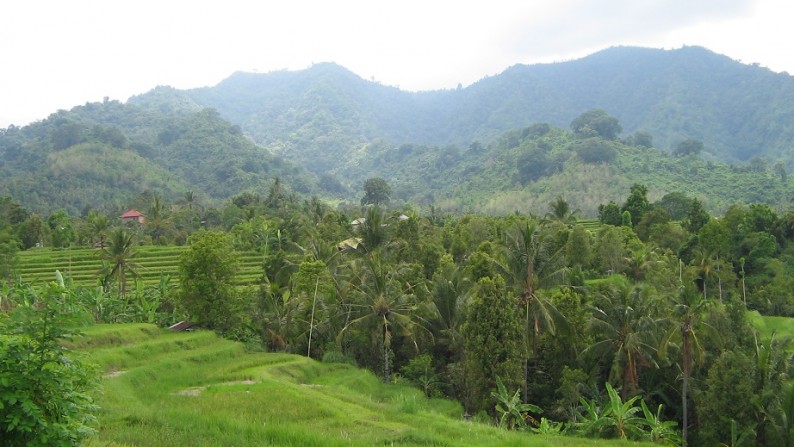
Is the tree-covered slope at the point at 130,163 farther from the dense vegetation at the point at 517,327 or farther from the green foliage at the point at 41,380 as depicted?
the green foliage at the point at 41,380

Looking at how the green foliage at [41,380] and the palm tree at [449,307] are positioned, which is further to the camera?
the palm tree at [449,307]

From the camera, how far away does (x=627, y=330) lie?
84.6ft

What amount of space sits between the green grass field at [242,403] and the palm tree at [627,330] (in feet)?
22.6

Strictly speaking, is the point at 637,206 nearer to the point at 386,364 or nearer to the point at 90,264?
the point at 386,364

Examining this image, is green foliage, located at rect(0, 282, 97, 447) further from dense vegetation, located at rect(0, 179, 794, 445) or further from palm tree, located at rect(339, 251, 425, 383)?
palm tree, located at rect(339, 251, 425, 383)

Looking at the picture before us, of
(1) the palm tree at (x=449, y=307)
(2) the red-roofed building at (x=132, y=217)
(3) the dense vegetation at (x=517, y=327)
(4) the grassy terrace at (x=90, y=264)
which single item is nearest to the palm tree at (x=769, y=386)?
(3) the dense vegetation at (x=517, y=327)

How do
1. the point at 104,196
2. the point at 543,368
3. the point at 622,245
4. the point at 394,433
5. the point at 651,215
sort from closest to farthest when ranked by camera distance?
the point at 394,433, the point at 543,368, the point at 622,245, the point at 651,215, the point at 104,196

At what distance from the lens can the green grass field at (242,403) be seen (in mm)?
12188

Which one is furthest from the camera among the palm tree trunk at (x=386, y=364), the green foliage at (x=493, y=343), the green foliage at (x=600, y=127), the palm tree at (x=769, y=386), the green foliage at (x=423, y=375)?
the green foliage at (x=600, y=127)

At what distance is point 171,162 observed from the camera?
5906 inches

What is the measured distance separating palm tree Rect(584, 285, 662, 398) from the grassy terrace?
102 ft

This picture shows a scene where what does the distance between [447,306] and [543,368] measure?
5269mm

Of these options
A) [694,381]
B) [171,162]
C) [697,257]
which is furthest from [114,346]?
[171,162]

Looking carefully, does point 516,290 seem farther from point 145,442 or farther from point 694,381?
point 145,442
